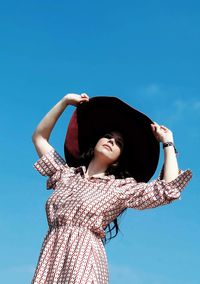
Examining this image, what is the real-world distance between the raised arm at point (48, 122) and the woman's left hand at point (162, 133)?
1.93 feet

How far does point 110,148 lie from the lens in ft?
16.8

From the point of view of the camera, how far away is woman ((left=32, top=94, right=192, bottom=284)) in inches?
178

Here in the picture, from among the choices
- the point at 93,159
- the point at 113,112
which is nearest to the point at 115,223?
the point at 93,159

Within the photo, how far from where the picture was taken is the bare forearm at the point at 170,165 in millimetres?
4918

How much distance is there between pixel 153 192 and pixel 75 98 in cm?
99

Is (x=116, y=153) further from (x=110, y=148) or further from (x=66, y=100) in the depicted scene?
(x=66, y=100)

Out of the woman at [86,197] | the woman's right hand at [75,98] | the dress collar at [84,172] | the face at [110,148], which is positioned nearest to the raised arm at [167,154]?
the woman at [86,197]

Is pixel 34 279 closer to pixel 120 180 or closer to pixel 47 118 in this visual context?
pixel 120 180

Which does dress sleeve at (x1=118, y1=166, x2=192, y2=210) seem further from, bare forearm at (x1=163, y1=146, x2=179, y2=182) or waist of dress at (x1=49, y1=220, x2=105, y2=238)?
waist of dress at (x1=49, y1=220, x2=105, y2=238)

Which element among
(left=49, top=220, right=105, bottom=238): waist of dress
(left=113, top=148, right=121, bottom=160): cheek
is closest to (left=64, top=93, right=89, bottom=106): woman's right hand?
(left=113, top=148, right=121, bottom=160): cheek

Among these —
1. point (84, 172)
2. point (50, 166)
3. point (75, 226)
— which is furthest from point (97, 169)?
point (75, 226)

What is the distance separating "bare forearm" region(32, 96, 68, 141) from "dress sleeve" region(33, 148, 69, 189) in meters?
0.18

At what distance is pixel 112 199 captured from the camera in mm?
4801

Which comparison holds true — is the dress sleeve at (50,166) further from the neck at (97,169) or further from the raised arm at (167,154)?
the raised arm at (167,154)
